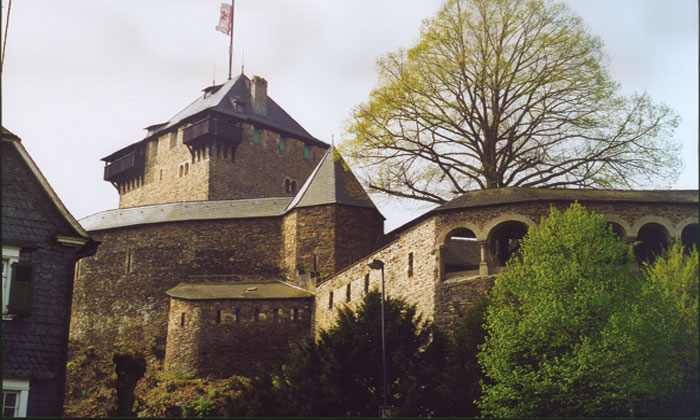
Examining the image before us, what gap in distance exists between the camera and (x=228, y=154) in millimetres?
57125

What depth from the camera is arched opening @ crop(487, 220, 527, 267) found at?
25.8m

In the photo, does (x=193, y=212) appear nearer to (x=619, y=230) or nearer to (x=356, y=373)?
(x=356, y=373)

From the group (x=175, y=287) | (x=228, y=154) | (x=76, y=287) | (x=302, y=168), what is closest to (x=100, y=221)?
(x=76, y=287)

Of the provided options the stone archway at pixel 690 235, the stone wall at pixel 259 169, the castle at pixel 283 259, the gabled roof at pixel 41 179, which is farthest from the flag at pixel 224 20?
the stone archway at pixel 690 235

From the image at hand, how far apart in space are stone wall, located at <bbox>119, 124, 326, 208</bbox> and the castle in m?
11.3

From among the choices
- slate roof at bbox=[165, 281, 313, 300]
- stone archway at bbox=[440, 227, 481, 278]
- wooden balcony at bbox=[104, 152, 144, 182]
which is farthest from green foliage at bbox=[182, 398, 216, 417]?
wooden balcony at bbox=[104, 152, 144, 182]

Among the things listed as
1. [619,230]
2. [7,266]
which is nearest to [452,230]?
[619,230]

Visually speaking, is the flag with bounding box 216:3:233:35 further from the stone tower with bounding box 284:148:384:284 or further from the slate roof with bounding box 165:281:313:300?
the slate roof with bounding box 165:281:313:300

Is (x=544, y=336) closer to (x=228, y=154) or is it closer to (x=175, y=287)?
(x=175, y=287)

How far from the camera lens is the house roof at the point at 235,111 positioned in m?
58.3

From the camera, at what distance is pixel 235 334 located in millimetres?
34562

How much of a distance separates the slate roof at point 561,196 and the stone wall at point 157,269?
15824 mm

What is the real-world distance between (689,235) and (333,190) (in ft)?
60.2

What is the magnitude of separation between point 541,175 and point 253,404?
46.6 feet
